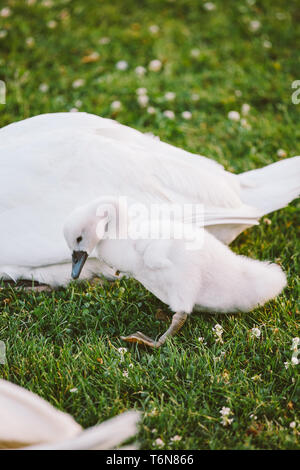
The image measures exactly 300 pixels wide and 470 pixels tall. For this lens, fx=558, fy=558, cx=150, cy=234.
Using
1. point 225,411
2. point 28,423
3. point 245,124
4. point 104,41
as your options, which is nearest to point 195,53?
point 104,41

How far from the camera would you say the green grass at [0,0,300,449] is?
8.02 ft

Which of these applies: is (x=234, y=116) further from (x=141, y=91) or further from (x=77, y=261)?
(x=77, y=261)

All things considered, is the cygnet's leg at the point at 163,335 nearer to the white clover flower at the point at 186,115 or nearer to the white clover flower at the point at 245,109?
the white clover flower at the point at 186,115

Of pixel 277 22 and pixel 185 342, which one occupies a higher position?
pixel 277 22

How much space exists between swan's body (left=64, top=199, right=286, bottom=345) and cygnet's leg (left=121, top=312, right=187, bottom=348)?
0.6 inches

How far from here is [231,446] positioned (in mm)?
2258

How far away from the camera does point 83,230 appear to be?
2.65 meters

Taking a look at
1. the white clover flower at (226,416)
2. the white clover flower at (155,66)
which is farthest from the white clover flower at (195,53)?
the white clover flower at (226,416)

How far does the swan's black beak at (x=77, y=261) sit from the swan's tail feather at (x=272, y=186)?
116 cm

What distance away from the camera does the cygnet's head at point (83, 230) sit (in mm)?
2650

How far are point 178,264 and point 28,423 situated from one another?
1.05 metres

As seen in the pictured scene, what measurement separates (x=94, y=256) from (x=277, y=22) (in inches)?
160

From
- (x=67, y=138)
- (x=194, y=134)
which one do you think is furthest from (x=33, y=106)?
(x=67, y=138)
